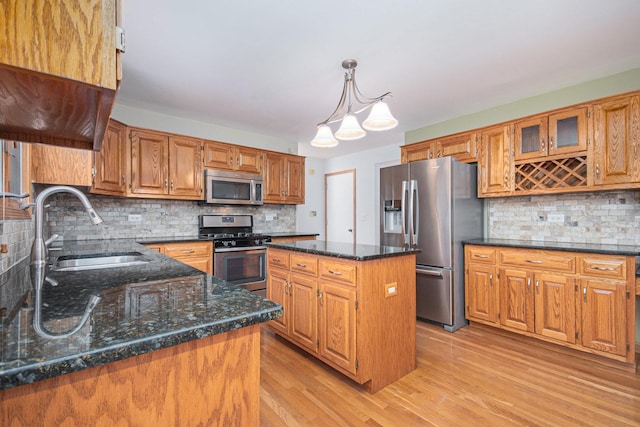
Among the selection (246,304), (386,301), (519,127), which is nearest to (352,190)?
(519,127)

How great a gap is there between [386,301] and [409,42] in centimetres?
185

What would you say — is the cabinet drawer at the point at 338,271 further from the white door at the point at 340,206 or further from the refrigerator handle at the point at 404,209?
the white door at the point at 340,206

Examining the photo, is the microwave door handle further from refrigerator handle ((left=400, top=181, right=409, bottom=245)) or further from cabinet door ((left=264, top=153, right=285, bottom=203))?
cabinet door ((left=264, top=153, right=285, bottom=203))

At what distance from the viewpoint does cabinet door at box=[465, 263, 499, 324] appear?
3021mm

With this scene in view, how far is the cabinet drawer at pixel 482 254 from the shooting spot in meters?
3.03

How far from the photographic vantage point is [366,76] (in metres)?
2.75

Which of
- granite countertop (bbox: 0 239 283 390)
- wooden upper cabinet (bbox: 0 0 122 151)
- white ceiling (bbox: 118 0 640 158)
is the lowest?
granite countertop (bbox: 0 239 283 390)

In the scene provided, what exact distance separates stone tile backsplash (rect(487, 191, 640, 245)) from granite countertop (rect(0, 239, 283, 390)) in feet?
11.1

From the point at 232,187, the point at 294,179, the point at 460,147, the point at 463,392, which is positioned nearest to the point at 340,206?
the point at 294,179

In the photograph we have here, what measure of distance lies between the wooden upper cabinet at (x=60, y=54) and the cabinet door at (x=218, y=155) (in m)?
3.32

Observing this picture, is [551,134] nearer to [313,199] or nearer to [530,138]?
[530,138]

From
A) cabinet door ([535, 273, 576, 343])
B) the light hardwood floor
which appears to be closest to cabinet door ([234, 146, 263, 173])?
the light hardwood floor

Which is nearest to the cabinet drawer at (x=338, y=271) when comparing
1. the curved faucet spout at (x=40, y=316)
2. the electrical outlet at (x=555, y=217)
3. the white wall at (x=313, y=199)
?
the curved faucet spout at (x=40, y=316)

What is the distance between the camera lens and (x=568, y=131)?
284 cm
